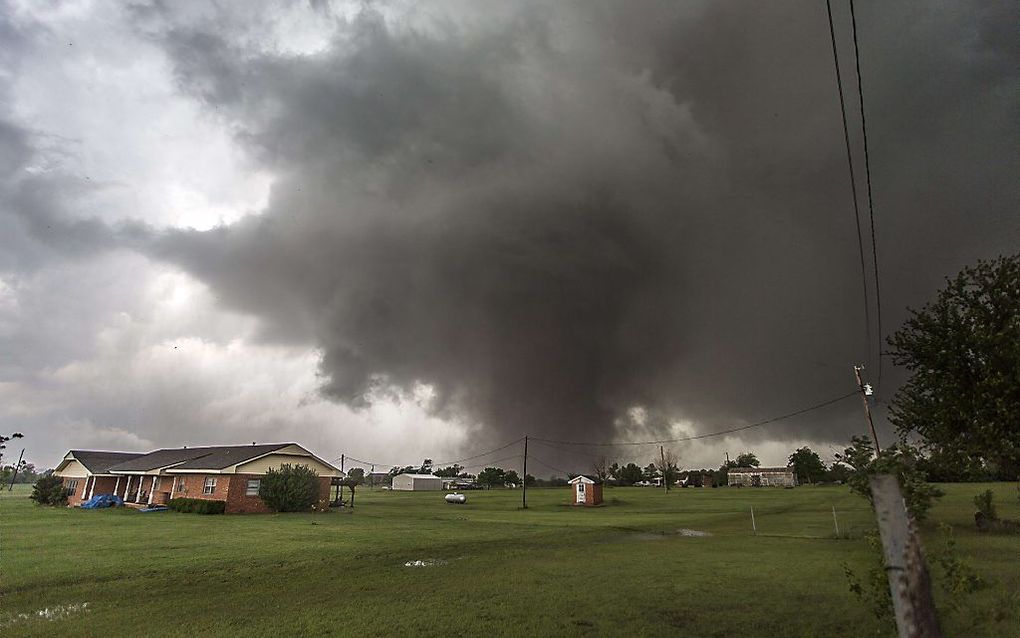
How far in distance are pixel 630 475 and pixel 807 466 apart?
5253 cm

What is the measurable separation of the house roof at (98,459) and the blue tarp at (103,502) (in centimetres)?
603

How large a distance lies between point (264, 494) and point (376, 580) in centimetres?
3879

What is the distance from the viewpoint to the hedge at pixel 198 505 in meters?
47.3

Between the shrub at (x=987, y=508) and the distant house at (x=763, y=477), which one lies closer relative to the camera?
the shrub at (x=987, y=508)

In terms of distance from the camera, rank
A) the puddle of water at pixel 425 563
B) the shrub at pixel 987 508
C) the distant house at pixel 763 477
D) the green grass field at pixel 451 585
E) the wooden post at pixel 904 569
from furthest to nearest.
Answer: the distant house at pixel 763 477 < the shrub at pixel 987 508 < the puddle of water at pixel 425 563 < the green grass field at pixel 451 585 < the wooden post at pixel 904 569

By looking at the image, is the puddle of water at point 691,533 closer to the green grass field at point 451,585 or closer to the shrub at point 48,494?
the green grass field at point 451,585

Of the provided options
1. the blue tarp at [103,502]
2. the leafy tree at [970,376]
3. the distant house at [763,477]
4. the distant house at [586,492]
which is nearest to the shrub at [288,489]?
the blue tarp at [103,502]

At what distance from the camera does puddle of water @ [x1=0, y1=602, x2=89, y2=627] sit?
40.5 ft

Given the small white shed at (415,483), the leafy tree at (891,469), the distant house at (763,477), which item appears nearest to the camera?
the leafy tree at (891,469)

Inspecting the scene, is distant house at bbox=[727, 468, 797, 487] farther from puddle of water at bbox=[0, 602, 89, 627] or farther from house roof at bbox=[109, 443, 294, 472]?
puddle of water at bbox=[0, 602, 89, 627]

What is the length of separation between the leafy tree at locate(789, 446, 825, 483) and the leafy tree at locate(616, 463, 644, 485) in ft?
152

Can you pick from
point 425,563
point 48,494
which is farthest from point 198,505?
point 425,563

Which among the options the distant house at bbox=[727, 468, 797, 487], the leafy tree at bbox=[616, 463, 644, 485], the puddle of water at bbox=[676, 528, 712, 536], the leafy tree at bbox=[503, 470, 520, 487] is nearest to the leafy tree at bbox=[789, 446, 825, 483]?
the distant house at bbox=[727, 468, 797, 487]

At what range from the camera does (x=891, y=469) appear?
6.91 meters
